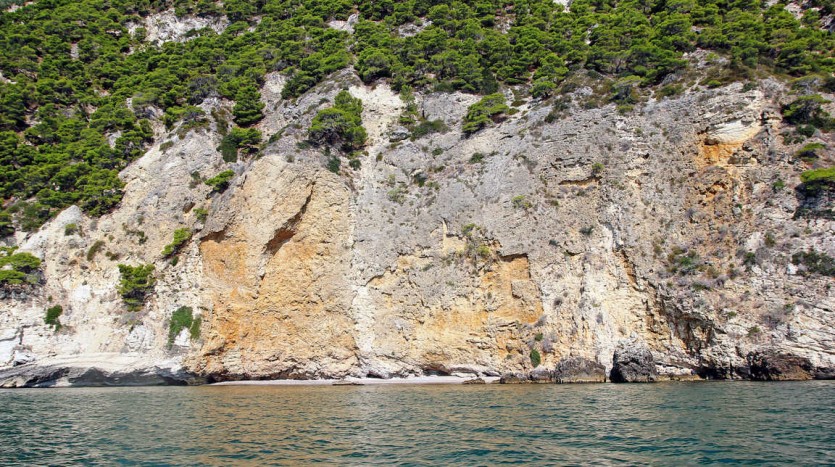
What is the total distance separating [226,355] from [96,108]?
38.0 metres

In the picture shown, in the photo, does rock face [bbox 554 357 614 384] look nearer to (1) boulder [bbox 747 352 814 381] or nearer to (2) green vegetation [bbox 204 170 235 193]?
(1) boulder [bbox 747 352 814 381]

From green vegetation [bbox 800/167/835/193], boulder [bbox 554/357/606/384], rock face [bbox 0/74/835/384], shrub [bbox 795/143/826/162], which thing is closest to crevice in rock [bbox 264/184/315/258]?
rock face [bbox 0/74/835/384]

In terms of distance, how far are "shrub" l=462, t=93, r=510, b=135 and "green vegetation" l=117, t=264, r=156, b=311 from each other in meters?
28.4

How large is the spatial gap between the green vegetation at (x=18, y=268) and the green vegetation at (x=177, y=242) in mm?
9651

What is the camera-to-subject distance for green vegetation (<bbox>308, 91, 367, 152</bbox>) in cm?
4372

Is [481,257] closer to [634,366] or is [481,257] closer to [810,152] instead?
[634,366]

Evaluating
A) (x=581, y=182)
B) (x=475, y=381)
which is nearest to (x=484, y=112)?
(x=581, y=182)

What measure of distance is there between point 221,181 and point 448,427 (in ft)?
104

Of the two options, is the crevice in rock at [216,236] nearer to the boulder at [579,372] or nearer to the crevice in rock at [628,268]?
the boulder at [579,372]

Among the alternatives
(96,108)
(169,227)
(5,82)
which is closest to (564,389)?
(169,227)

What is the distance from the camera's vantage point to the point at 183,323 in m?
36.3

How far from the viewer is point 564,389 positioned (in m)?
26.8

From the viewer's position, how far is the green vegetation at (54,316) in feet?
123

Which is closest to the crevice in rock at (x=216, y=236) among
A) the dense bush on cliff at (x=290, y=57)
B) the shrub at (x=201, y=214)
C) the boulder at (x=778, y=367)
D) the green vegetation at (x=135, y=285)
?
the shrub at (x=201, y=214)
